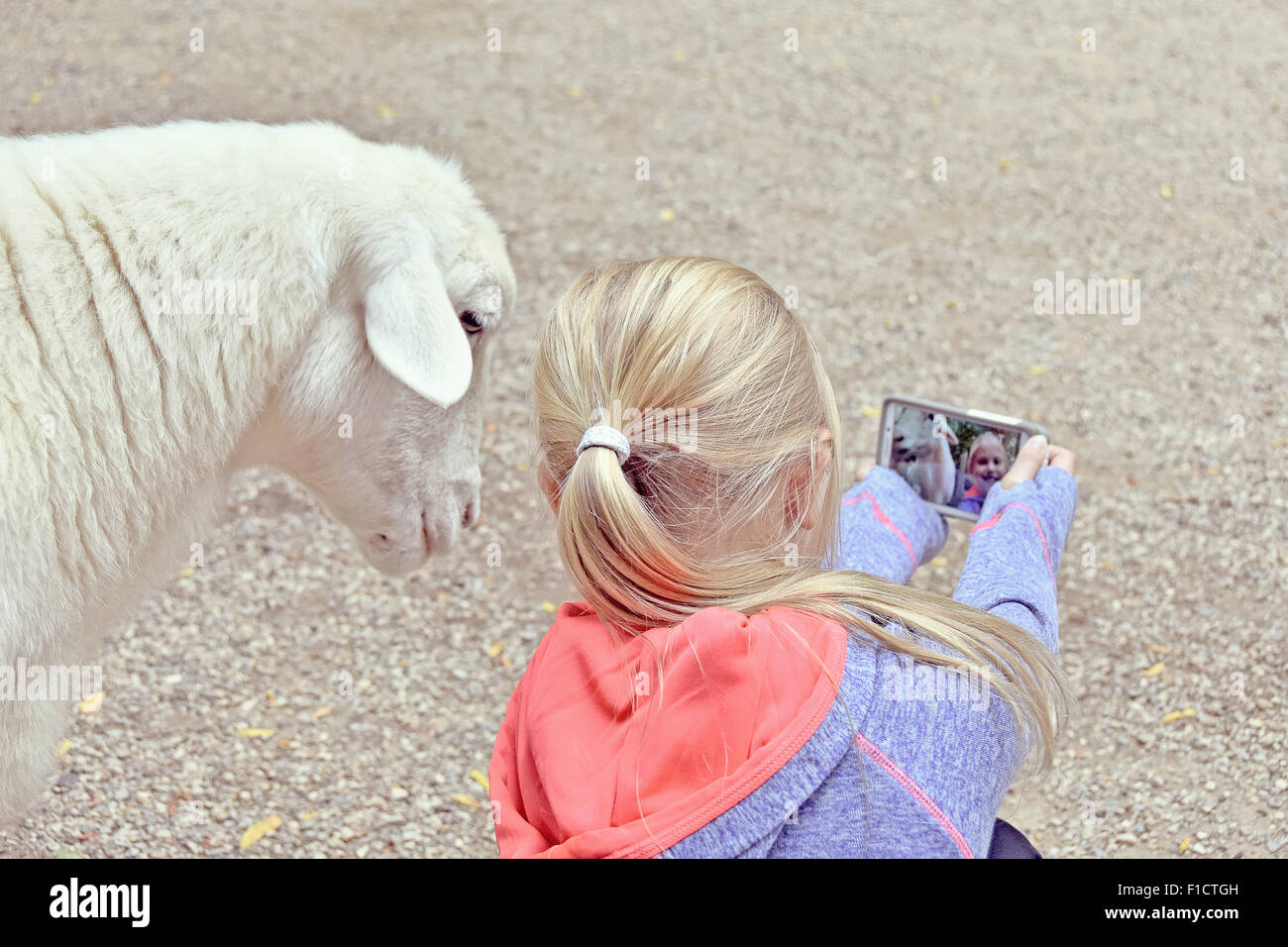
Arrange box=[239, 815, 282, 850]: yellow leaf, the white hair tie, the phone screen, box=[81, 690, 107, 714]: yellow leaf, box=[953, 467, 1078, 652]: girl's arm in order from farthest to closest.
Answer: box=[81, 690, 107, 714]: yellow leaf
box=[239, 815, 282, 850]: yellow leaf
the phone screen
box=[953, 467, 1078, 652]: girl's arm
the white hair tie

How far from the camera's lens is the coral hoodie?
174cm

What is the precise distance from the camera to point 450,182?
3.00m

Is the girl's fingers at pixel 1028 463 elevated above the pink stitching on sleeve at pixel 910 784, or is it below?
above

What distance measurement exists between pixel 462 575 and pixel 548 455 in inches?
115

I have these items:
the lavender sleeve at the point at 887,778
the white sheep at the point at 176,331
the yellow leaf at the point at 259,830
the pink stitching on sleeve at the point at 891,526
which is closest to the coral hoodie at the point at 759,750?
the lavender sleeve at the point at 887,778

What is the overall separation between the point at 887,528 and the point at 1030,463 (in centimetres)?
34

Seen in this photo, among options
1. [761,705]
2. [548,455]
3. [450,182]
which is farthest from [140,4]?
[761,705]

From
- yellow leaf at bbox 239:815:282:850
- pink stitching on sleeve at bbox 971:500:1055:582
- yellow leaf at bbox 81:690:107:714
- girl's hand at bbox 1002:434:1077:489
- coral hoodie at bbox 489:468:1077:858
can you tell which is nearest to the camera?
coral hoodie at bbox 489:468:1077:858

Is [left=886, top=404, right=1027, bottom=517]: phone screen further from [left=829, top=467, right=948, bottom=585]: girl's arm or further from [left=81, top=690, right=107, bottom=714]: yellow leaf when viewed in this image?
[left=81, top=690, right=107, bottom=714]: yellow leaf

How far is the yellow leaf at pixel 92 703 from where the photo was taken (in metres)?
4.22

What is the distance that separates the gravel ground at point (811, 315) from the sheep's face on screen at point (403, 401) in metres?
0.56

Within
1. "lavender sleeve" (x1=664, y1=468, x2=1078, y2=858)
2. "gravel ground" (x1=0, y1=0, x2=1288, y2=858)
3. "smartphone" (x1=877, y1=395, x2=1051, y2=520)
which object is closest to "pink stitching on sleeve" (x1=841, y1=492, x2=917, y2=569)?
"smartphone" (x1=877, y1=395, x2=1051, y2=520)

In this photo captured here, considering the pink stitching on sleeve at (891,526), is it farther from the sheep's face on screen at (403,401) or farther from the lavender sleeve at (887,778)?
the sheep's face on screen at (403,401)

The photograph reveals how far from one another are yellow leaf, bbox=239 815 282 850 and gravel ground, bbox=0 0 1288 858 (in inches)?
0.9
